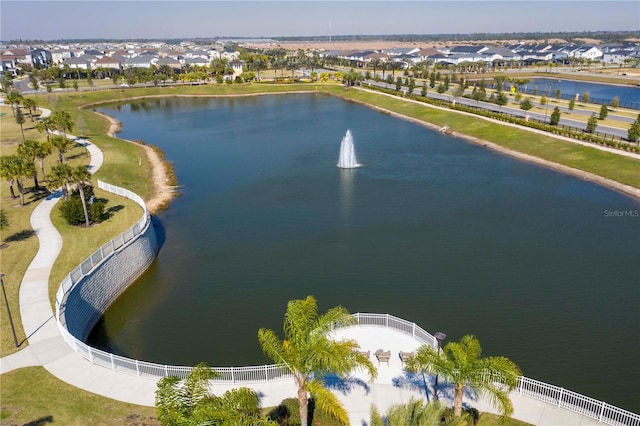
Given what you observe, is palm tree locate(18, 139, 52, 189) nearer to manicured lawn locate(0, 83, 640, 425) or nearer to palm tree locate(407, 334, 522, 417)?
manicured lawn locate(0, 83, 640, 425)

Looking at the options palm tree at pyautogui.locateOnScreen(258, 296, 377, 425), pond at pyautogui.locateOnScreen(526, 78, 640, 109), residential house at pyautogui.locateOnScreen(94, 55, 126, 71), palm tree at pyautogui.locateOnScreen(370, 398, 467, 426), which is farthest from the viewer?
residential house at pyautogui.locateOnScreen(94, 55, 126, 71)

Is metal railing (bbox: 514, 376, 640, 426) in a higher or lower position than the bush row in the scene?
lower

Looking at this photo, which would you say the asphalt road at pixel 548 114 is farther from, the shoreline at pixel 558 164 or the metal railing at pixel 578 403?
the metal railing at pixel 578 403

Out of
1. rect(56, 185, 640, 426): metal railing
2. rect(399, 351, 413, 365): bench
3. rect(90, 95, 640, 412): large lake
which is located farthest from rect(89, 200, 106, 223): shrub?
rect(399, 351, 413, 365): bench

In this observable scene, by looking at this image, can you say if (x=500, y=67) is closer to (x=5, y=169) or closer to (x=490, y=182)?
(x=490, y=182)

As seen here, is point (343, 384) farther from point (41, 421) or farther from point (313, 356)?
point (41, 421)

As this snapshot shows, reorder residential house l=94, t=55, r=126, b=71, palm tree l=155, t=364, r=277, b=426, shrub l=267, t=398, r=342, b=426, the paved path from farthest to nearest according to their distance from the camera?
residential house l=94, t=55, r=126, b=71 → the paved path → shrub l=267, t=398, r=342, b=426 → palm tree l=155, t=364, r=277, b=426

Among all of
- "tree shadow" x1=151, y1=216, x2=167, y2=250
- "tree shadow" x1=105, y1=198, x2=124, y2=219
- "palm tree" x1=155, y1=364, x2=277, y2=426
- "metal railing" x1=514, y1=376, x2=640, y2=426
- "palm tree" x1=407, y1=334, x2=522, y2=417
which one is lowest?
"tree shadow" x1=151, y1=216, x2=167, y2=250

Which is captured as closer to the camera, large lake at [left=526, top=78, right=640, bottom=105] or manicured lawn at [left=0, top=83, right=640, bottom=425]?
manicured lawn at [left=0, top=83, right=640, bottom=425]

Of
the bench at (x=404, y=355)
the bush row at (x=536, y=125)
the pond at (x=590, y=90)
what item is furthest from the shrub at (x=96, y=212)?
the pond at (x=590, y=90)
